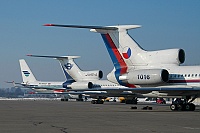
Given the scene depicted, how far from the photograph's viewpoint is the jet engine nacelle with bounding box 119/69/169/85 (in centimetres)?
2943

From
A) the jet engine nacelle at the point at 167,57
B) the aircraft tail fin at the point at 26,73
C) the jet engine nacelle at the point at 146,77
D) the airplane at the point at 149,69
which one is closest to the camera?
the airplane at the point at 149,69

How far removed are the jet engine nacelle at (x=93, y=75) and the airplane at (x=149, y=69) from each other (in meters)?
25.1

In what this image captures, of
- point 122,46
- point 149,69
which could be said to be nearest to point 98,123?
point 149,69

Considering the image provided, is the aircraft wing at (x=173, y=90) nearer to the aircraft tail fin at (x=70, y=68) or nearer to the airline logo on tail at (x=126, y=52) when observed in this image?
the airline logo on tail at (x=126, y=52)

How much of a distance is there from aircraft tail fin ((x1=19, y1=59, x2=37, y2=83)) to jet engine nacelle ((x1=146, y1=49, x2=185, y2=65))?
4595 cm

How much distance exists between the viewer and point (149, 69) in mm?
30750

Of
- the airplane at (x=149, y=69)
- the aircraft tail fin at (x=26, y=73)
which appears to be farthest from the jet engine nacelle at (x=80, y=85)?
the airplane at (x=149, y=69)

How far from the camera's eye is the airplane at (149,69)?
29.2 m

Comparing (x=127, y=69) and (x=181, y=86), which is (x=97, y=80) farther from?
(x=181, y=86)

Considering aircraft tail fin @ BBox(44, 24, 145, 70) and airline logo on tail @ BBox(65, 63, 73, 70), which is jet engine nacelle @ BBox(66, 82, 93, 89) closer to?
airline logo on tail @ BBox(65, 63, 73, 70)

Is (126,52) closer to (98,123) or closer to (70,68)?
(98,123)

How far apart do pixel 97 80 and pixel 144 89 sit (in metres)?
29.4

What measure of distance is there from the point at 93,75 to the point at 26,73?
21044 mm

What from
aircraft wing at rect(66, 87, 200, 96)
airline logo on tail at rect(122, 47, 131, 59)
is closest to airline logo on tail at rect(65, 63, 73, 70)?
airline logo on tail at rect(122, 47, 131, 59)
